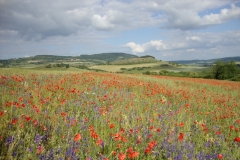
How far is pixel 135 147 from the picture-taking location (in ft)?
8.52

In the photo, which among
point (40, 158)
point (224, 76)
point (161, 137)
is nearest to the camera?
point (40, 158)

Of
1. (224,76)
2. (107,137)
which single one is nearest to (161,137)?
(107,137)

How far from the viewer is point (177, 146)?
9.43ft

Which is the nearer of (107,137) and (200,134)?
(107,137)

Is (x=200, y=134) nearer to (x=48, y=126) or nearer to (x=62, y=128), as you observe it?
(x=62, y=128)

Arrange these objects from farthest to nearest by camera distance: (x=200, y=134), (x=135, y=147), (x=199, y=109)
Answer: (x=199, y=109)
(x=200, y=134)
(x=135, y=147)

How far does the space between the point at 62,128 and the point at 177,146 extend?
1.98 m

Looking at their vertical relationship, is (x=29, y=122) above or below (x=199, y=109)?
above

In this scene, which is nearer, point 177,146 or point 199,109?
point 177,146

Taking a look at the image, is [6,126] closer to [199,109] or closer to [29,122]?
[29,122]

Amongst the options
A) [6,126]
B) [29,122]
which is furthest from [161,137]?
[6,126]

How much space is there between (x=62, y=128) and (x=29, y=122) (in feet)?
2.01

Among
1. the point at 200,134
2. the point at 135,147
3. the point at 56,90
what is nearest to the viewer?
the point at 135,147

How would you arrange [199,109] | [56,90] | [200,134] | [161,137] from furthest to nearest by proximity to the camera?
[199,109] < [56,90] < [200,134] < [161,137]
